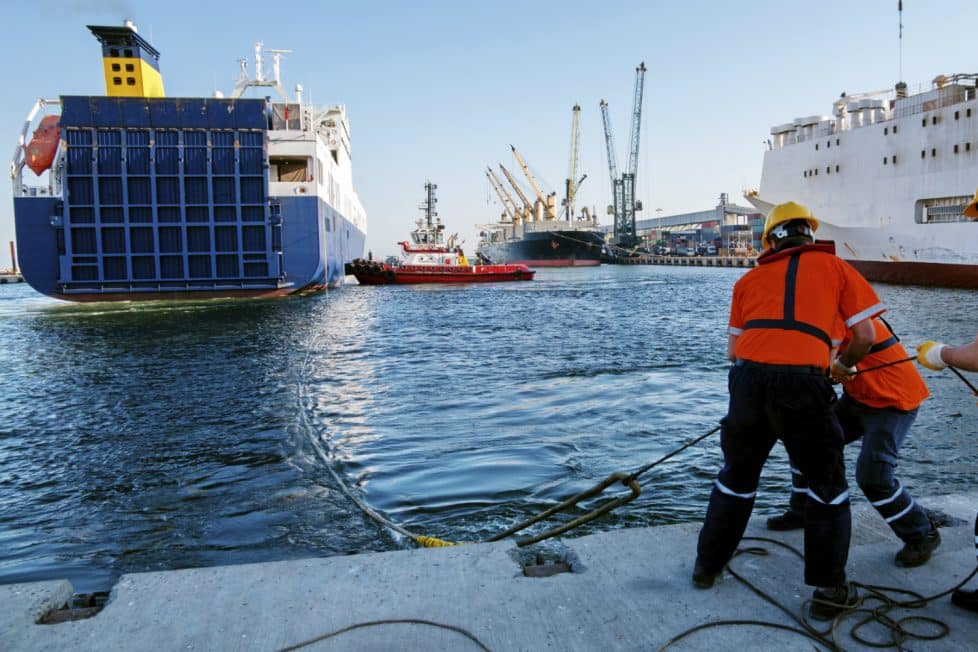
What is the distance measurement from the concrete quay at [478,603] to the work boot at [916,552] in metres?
0.04

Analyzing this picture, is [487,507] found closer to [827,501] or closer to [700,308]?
[827,501]

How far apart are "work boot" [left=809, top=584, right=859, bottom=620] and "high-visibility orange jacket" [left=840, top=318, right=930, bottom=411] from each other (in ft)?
2.86

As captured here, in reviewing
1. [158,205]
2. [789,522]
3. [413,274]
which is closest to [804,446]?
[789,522]

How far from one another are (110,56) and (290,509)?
2995 cm

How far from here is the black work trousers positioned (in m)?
2.79

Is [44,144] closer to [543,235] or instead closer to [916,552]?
[916,552]

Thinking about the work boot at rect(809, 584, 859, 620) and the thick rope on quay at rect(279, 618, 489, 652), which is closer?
the thick rope on quay at rect(279, 618, 489, 652)

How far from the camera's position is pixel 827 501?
283 cm

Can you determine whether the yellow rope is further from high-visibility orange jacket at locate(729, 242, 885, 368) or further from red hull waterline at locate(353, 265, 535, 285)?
red hull waterline at locate(353, 265, 535, 285)

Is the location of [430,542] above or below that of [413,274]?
below

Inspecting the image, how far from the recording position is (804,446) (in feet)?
9.30

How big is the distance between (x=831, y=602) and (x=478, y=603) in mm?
1386

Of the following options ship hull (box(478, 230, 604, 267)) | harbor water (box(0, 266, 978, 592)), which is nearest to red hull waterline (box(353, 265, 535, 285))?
harbor water (box(0, 266, 978, 592))

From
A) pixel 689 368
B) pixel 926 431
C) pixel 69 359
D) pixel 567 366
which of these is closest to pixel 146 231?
pixel 69 359
